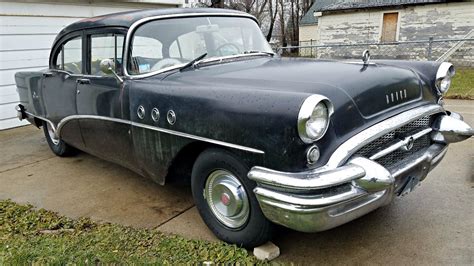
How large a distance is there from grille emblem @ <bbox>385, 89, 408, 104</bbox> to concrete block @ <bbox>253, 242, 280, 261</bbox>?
127 centimetres

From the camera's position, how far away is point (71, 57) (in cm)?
436

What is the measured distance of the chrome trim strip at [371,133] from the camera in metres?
2.21

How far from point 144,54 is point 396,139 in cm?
213

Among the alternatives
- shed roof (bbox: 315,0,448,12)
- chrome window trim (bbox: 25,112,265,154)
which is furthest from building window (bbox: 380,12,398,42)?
chrome window trim (bbox: 25,112,265,154)

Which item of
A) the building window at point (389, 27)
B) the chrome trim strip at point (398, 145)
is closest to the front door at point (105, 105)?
the chrome trim strip at point (398, 145)

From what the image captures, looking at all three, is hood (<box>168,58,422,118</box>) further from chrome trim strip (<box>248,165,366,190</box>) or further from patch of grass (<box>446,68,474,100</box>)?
patch of grass (<box>446,68,474,100</box>)

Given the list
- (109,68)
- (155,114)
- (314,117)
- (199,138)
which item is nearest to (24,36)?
(109,68)

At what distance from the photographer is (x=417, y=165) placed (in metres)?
2.64

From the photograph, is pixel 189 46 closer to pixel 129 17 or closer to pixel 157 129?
pixel 129 17

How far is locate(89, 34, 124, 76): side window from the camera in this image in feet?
11.4

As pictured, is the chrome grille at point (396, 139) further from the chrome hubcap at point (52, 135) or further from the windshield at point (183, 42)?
the chrome hubcap at point (52, 135)

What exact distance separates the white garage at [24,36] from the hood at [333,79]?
540 cm

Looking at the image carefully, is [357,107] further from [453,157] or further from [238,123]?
[453,157]

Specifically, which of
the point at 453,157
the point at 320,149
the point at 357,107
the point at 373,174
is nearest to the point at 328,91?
the point at 357,107
